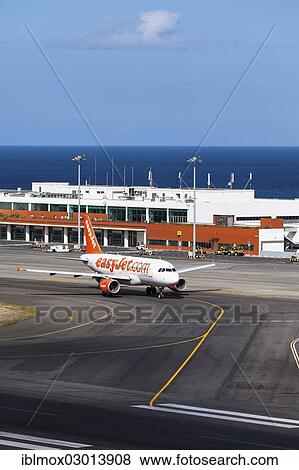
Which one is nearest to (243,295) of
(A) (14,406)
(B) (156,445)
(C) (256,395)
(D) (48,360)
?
(D) (48,360)

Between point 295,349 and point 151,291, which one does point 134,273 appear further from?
point 295,349

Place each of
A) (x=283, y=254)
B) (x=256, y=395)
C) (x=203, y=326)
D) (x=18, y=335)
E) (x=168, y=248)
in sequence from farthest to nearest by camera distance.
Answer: (x=168, y=248) → (x=283, y=254) → (x=203, y=326) → (x=18, y=335) → (x=256, y=395)

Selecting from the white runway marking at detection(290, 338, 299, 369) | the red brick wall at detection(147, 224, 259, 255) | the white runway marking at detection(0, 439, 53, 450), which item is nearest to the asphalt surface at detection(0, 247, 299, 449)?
the white runway marking at detection(0, 439, 53, 450)

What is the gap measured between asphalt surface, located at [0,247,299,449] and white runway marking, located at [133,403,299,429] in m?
0.07

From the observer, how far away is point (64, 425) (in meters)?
51.0

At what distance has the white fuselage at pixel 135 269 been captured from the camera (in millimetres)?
108625

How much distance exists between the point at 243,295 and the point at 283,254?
64.1 meters

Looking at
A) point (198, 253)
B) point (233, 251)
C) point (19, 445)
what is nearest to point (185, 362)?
point (19, 445)

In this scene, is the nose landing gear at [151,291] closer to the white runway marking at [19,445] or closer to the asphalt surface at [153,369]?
the asphalt surface at [153,369]

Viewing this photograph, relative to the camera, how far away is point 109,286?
112 metres

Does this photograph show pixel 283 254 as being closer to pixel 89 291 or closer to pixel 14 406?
pixel 89 291

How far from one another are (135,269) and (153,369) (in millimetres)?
42546

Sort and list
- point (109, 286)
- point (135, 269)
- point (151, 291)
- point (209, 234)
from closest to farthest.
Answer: point (135, 269) → point (109, 286) → point (151, 291) → point (209, 234)
